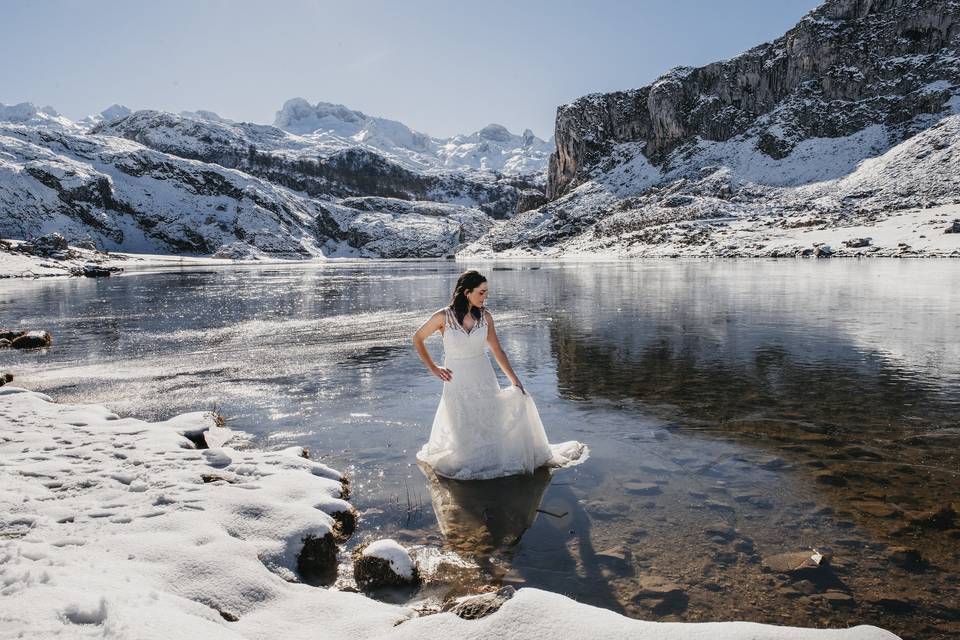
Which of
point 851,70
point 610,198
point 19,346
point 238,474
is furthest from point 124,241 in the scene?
point 851,70

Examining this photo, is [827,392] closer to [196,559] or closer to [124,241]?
[196,559]

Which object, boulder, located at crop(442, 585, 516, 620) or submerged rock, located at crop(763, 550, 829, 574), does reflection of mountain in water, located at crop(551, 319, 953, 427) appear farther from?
boulder, located at crop(442, 585, 516, 620)

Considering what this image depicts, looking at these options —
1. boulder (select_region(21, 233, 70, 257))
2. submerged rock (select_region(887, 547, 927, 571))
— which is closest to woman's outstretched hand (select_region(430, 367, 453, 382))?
submerged rock (select_region(887, 547, 927, 571))

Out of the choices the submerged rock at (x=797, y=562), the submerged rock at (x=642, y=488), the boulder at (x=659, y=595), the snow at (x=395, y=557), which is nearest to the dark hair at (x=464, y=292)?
the submerged rock at (x=642, y=488)

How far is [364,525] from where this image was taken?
21.1ft

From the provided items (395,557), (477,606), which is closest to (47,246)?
(395,557)

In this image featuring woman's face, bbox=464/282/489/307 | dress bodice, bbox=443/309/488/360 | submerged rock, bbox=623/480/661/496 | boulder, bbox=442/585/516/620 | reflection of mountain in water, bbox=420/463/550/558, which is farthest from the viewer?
dress bodice, bbox=443/309/488/360

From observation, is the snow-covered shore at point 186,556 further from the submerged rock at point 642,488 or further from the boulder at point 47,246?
the boulder at point 47,246

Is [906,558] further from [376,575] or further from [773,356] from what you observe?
[773,356]

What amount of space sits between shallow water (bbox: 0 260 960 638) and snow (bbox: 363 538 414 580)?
241 mm

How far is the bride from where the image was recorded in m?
7.70

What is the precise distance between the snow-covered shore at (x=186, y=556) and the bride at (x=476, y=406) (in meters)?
1.82

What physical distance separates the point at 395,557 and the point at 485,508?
6.04 feet

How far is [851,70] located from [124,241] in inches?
8620
